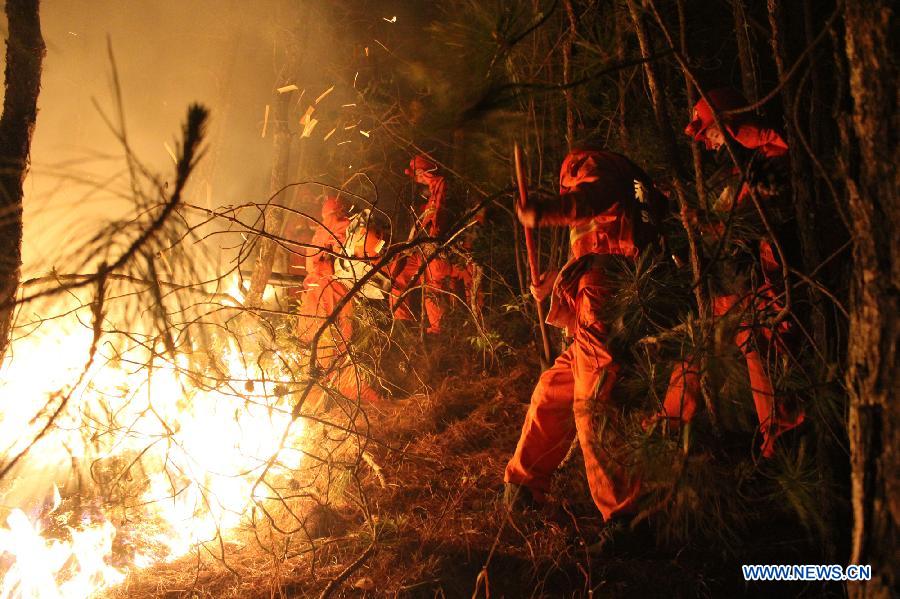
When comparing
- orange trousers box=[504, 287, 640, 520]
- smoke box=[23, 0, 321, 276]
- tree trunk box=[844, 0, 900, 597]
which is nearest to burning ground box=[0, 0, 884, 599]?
tree trunk box=[844, 0, 900, 597]

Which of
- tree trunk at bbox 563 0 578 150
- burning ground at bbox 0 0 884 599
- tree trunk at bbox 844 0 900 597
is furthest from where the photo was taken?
tree trunk at bbox 563 0 578 150

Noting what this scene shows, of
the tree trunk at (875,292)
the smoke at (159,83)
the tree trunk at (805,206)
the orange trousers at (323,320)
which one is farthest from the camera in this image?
the smoke at (159,83)

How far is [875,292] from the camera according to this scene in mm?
1281

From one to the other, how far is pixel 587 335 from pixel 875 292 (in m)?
1.77

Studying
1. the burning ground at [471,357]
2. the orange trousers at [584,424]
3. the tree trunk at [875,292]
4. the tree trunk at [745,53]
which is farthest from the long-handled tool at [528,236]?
the tree trunk at [875,292]

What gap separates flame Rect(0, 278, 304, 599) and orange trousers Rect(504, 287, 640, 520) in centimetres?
133

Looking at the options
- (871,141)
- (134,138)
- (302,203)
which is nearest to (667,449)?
(871,141)

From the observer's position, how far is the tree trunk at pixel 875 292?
1246 mm

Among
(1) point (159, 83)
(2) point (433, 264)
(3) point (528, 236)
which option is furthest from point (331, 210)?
(1) point (159, 83)

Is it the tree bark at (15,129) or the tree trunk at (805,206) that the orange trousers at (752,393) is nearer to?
the tree trunk at (805,206)

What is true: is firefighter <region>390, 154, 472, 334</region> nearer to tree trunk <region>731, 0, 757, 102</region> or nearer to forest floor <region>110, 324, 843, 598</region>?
forest floor <region>110, 324, 843, 598</region>

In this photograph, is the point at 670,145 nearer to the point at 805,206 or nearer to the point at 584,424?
the point at 805,206

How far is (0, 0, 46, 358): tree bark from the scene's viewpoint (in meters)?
2.23

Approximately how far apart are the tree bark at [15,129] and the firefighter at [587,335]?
2111 millimetres
